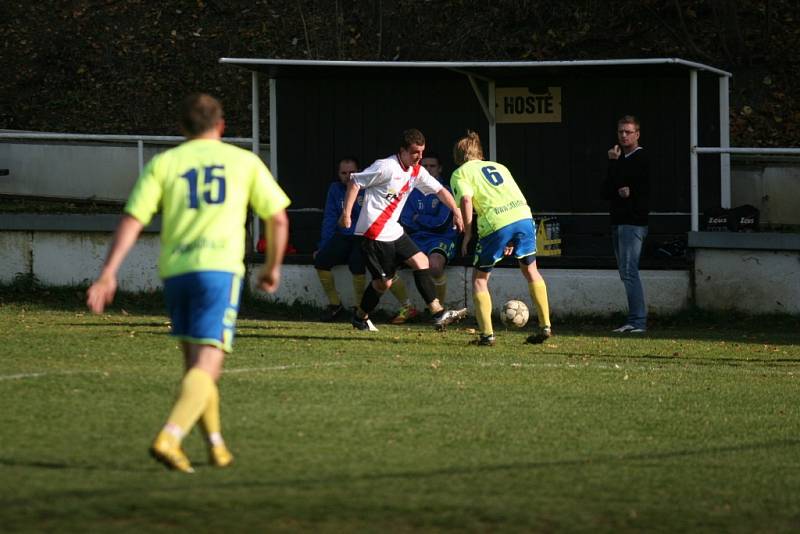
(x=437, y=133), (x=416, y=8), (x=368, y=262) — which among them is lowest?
(x=368, y=262)

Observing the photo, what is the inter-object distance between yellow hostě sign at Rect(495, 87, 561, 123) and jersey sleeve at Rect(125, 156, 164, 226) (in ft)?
36.5

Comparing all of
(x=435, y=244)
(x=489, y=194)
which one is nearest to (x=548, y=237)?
(x=435, y=244)

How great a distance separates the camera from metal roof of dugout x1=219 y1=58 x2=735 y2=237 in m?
15.5

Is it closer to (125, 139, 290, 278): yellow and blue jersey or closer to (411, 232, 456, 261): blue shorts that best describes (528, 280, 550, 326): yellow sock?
(411, 232, 456, 261): blue shorts

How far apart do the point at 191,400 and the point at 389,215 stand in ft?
24.2

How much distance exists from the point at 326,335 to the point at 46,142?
295 inches

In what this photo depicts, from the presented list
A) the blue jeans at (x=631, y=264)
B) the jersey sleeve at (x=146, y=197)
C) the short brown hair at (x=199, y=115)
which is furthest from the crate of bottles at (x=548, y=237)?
the jersey sleeve at (x=146, y=197)

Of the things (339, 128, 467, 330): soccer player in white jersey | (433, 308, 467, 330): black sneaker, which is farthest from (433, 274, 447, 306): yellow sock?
(339, 128, 467, 330): soccer player in white jersey

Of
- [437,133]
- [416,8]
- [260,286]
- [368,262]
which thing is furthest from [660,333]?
[416,8]

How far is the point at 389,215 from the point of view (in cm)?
1375

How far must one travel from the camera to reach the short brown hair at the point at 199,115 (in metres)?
6.81

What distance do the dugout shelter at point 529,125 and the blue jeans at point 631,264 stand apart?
1644 millimetres

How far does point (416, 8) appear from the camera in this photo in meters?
25.2

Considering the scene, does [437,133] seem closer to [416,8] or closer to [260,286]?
[416,8]
